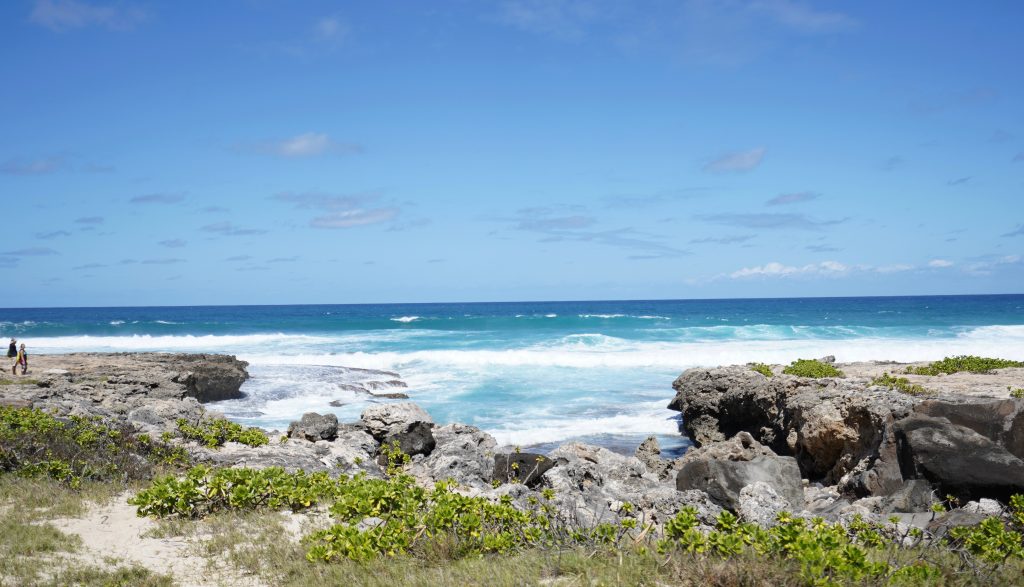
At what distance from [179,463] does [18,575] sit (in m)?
4.70

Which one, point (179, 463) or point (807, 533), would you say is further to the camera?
point (179, 463)

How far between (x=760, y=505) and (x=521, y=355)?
32.9 metres

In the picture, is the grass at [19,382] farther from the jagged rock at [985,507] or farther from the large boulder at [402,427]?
the jagged rock at [985,507]

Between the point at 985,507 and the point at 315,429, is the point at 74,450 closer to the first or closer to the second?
the point at 315,429

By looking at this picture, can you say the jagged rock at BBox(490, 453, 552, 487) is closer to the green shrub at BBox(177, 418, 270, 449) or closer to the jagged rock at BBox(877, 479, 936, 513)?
the green shrub at BBox(177, 418, 270, 449)

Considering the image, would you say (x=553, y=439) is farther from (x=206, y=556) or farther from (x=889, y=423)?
(x=206, y=556)

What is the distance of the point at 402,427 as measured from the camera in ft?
49.8

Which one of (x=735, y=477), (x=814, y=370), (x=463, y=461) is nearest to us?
(x=735, y=477)

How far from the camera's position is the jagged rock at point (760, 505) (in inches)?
314

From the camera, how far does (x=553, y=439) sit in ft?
61.1

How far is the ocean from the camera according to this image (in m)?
22.4

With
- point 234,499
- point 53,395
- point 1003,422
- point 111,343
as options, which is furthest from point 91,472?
point 111,343

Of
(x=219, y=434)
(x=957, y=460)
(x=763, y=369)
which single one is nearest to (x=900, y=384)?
(x=763, y=369)

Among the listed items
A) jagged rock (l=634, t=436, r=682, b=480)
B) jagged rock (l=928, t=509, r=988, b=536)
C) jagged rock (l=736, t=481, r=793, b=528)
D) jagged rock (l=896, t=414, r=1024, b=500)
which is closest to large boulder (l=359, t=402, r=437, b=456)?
jagged rock (l=634, t=436, r=682, b=480)
